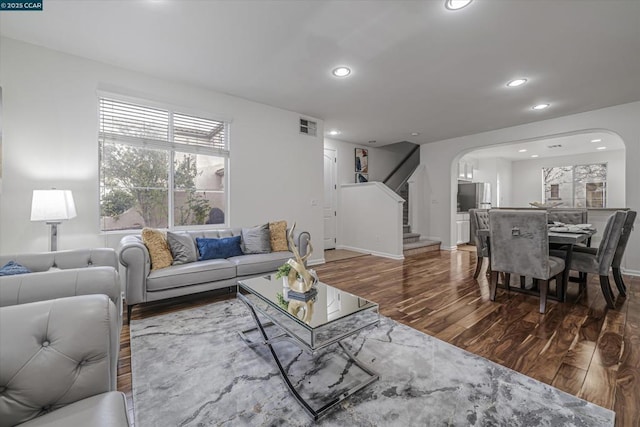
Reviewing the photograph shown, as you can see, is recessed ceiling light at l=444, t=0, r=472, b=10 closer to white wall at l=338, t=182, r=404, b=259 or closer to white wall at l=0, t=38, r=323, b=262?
white wall at l=0, t=38, r=323, b=262

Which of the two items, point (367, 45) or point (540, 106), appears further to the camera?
point (540, 106)

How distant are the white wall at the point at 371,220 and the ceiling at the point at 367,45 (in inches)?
81.9

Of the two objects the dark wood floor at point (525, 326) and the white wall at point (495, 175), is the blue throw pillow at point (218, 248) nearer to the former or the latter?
the dark wood floor at point (525, 326)

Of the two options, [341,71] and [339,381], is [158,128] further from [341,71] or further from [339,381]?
[339,381]

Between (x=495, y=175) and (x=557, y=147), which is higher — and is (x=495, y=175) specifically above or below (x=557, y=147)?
below

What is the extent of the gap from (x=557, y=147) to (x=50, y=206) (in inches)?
402

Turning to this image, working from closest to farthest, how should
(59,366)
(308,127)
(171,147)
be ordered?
(59,366) → (171,147) → (308,127)

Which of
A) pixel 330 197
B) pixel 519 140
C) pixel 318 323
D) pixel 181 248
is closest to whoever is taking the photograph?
pixel 318 323

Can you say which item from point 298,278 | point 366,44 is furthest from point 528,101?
point 298,278

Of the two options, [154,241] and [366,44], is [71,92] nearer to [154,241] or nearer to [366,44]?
[154,241]

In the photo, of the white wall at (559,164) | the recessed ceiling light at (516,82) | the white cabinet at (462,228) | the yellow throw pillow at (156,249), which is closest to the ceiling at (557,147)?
the white wall at (559,164)

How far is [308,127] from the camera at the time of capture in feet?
15.7

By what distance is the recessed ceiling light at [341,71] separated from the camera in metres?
3.11

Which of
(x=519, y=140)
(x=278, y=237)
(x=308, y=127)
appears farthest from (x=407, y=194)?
(x=278, y=237)
